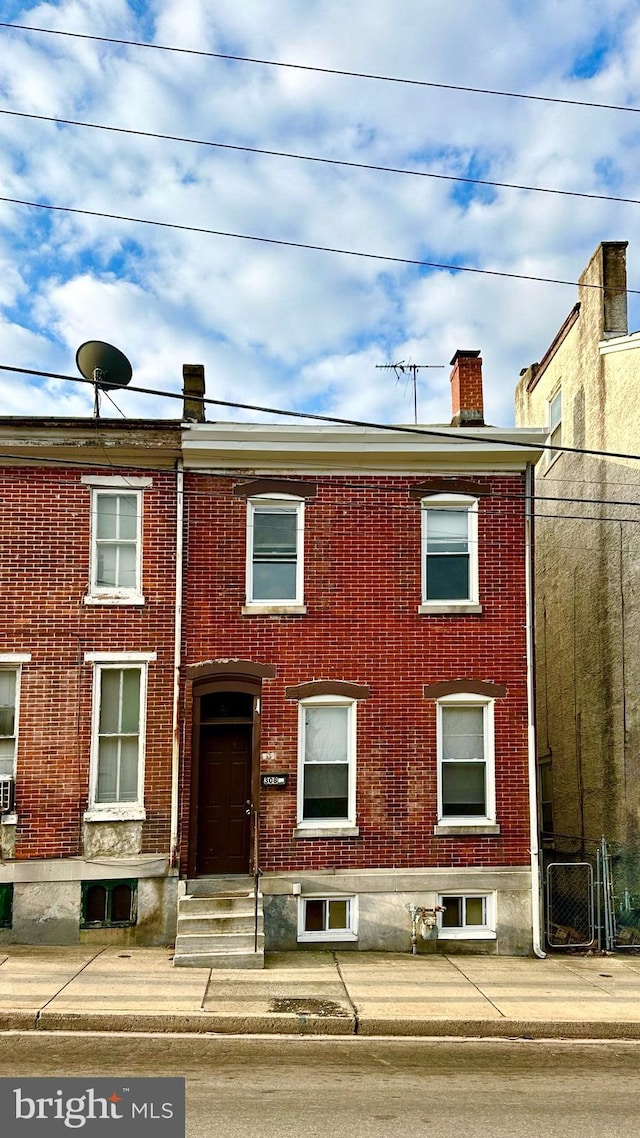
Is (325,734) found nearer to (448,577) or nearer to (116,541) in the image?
(448,577)

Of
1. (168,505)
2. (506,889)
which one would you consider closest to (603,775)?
(506,889)

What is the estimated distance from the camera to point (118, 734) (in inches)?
531

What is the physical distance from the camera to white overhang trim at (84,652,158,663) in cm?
1349

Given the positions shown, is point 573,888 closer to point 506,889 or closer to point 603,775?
point 603,775

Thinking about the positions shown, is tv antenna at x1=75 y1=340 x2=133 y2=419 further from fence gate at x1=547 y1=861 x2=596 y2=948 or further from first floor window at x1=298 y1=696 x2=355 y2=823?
fence gate at x1=547 y1=861 x2=596 y2=948

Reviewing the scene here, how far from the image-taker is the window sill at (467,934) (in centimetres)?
1319

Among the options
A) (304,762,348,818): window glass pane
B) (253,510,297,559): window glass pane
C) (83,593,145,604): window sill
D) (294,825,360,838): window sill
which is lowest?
(294,825,360,838): window sill

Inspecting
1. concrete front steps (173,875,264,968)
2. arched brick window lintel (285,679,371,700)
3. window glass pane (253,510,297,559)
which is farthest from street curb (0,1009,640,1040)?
window glass pane (253,510,297,559)

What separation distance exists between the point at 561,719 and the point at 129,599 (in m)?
9.85

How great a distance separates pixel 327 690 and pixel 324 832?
6.78ft

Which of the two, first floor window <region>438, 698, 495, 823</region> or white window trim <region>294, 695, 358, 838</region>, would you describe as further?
first floor window <region>438, 698, 495, 823</region>

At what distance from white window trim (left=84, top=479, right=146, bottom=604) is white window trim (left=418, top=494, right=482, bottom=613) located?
4328 millimetres

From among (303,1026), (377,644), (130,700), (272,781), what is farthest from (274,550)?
(303,1026)

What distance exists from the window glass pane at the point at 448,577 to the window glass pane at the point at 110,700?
4922 mm
